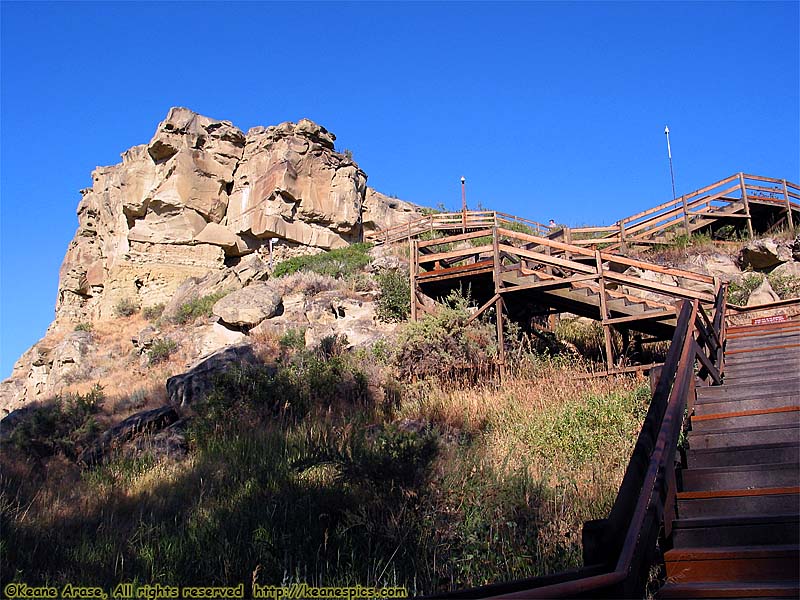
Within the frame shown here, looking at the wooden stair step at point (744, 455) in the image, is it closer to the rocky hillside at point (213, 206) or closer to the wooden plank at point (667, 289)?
the wooden plank at point (667, 289)

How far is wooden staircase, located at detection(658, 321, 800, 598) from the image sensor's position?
349 cm

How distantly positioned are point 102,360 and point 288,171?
43.0ft

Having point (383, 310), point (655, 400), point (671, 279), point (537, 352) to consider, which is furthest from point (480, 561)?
point (671, 279)

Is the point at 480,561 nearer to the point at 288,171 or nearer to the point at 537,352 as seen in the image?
the point at 537,352

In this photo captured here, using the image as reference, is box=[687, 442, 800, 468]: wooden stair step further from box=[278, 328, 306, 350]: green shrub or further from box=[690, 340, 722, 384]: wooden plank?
box=[278, 328, 306, 350]: green shrub

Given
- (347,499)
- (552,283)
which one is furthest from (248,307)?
(347,499)

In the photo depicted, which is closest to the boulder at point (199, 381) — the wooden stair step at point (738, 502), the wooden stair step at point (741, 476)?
the wooden stair step at point (741, 476)

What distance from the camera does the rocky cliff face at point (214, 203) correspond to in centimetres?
3212

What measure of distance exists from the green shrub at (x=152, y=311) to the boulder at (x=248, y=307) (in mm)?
11173

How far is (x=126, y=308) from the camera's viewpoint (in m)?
31.9

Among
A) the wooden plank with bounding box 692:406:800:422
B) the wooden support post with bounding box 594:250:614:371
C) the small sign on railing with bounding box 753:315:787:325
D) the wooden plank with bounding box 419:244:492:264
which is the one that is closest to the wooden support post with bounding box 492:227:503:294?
the wooden plank with bounding box 419:244:492:264

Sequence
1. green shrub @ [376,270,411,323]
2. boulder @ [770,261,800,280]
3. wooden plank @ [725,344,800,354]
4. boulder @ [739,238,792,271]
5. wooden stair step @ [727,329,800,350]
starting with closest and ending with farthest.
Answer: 1. wooden plank @ [725,344,800,354]
2. wooden stair step @ [727,329,800,350]
3. green shrub @ [376,270,411,323]
4. boulder @ [770,261,800,280]
5. boulder @ [739,238,792,271]

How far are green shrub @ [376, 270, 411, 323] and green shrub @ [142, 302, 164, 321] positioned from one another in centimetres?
1475

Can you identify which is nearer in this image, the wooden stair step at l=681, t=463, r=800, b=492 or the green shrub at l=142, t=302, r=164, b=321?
the wooden stair step at l=681, t=463, r=800, b=492
